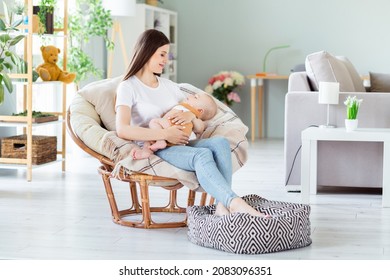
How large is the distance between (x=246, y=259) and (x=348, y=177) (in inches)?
73.6

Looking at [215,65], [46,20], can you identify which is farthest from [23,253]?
[215,65]

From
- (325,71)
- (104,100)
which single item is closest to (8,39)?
(104,100)

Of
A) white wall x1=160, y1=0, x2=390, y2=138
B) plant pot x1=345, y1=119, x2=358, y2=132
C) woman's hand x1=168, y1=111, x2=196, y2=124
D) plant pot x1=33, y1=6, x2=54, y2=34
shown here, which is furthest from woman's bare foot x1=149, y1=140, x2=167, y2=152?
white wall x1=160, y1=0, x2=390, y2=138

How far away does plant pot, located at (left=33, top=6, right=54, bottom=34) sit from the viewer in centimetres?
547

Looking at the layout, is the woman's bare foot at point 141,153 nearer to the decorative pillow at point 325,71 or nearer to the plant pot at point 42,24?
the decorative pillow at point 325,71

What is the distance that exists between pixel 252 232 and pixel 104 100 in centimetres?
121

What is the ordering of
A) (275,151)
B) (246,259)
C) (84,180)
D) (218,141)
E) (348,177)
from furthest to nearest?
1. (275,151)
2. (84,180)
3. (348,177)
4. (218,141)
5. (246,259)

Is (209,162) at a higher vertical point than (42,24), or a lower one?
lower

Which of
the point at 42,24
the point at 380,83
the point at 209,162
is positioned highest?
the point at 42,24

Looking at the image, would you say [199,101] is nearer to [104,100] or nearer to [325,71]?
[104,100]

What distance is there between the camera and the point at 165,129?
3758mm

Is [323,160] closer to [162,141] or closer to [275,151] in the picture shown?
[162,141]

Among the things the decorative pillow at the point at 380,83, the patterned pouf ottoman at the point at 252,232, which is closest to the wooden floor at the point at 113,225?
the patterned pouf ottoman at the point at 252,232

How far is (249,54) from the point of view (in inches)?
354
